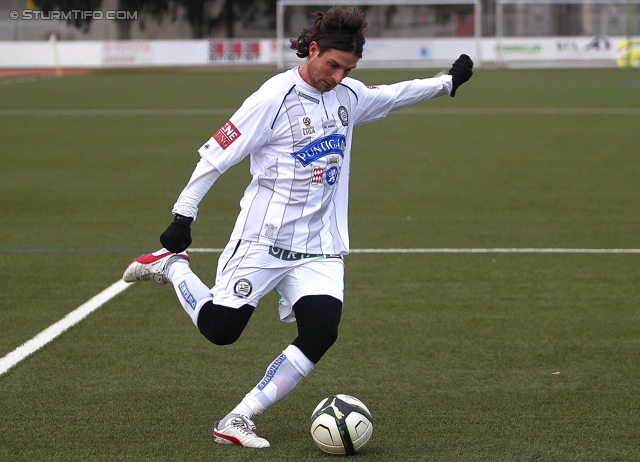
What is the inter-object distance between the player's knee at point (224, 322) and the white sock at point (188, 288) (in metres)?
0.13

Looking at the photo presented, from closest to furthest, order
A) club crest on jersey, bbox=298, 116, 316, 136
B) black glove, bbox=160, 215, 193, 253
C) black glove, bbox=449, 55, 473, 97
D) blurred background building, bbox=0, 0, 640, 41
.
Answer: black glove, bbox=160, 215, 193, 253 → club crest on jersey, bbox=298, 116, 316, 136 → black glove, bbox=449, 55, 473, 97 → blurred background building, bbox=0, 0, 640, 41

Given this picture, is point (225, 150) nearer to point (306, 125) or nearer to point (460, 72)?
point (306, 125)

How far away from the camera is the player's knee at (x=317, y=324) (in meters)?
4.38

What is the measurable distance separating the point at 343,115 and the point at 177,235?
3.32 feet

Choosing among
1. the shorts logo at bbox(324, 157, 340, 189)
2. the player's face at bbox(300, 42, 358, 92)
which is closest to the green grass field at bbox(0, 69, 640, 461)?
the shorts logo at bbox(324, 157, 340, 189)

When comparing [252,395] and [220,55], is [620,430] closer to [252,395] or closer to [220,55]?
[252,395]

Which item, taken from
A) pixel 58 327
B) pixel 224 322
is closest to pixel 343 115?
pixel 224 322

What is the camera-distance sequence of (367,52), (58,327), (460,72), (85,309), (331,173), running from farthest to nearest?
(367,52) < (85,309) < (58,327) < (460,72) < (331,173)

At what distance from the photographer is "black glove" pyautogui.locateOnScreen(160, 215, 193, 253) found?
4.21 metres

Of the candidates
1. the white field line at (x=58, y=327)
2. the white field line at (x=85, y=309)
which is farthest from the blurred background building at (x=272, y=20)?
the white field line at (x=58, y=327)

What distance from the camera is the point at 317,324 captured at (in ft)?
14.4

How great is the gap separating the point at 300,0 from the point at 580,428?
3901 cm

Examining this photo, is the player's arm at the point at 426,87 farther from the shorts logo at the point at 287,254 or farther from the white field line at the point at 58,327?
the white field line at the point at 58,327

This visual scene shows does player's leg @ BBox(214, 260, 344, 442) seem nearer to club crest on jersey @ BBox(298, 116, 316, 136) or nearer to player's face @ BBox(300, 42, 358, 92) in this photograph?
club crest on jersey @ BBox(298, 116, 316, 136)
